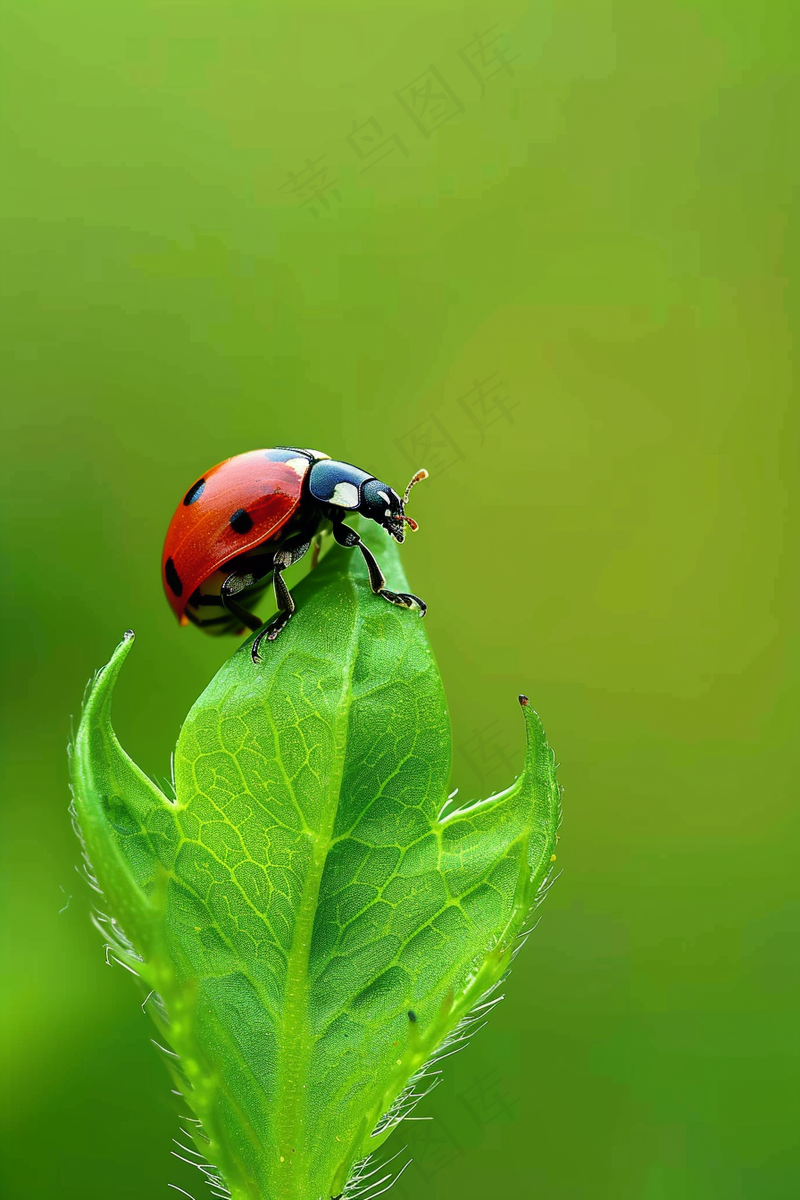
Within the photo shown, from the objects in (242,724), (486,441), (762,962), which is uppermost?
(242,724)

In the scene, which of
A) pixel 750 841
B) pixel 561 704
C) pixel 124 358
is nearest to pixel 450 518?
pixel 561 704

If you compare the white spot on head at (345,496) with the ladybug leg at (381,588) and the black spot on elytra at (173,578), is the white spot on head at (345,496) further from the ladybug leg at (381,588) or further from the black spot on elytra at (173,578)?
the ladybug leg at (381,588)

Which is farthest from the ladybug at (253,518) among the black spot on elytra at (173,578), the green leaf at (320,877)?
the green leaf at (320,877)

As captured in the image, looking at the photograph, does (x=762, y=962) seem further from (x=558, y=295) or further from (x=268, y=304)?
(x=268, y=304)

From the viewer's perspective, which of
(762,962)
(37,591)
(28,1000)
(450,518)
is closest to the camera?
(28,1000)

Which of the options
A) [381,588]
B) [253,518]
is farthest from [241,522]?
[381,588]

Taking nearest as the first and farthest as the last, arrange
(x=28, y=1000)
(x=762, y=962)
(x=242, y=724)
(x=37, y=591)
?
(x=242, y=724), (x=28, y=1000), (x=37, y=591), (x=762, y=962)

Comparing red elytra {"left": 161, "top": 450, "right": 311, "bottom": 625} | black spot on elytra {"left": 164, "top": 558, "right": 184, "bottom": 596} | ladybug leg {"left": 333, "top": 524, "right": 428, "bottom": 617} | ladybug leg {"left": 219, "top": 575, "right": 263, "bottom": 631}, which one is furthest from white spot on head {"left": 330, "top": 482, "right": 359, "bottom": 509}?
ladybug leg {"left": 333, "top": 524, "right": 428, "bottom": 617}
